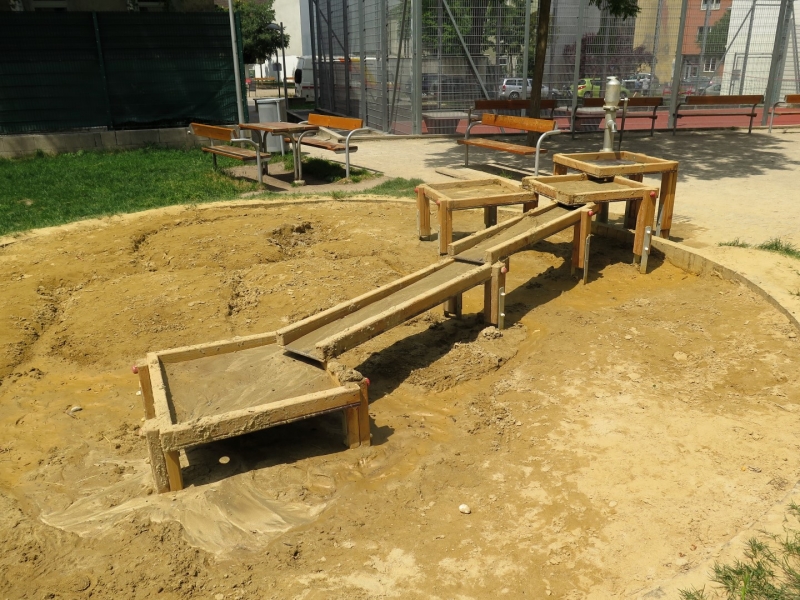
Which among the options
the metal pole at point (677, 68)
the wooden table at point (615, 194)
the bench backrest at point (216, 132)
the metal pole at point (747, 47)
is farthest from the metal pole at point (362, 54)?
the wooden table at point (615, 194)

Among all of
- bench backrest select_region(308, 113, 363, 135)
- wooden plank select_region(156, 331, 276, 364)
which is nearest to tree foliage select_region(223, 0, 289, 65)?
bench backrest select_region(308, 113, 363, 135)

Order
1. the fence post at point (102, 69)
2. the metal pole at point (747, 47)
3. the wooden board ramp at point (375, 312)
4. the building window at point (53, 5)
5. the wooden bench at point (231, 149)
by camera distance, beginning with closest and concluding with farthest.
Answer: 1. the wooden board ramp at point (375, 312)
2. the wooden bench at point (231, 149)
3. the fence post at point (102, 69)
4. the building window at point (53, 5)
5. the metal pole at point (747, 47)

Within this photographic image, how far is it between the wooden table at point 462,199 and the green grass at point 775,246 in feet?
6.63

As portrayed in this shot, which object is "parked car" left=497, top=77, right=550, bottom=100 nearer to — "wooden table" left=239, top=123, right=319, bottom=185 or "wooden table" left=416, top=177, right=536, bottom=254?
"wooden table" left=239, top=123, right=319, bottom=185

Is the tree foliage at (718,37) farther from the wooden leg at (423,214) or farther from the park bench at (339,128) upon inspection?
the wooden leg at (423,214)

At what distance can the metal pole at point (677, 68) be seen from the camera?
1723 centimetres

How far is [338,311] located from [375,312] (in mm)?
257

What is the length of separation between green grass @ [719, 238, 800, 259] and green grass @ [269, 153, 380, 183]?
5.69 metres

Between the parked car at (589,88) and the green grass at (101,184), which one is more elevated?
the parked car at (589,88)

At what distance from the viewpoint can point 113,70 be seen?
49.1ft

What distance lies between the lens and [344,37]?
20188 mm

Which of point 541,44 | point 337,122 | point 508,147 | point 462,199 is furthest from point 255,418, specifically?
point 541,44

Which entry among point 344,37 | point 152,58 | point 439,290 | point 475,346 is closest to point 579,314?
point 475,346

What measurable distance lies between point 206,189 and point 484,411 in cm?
725
